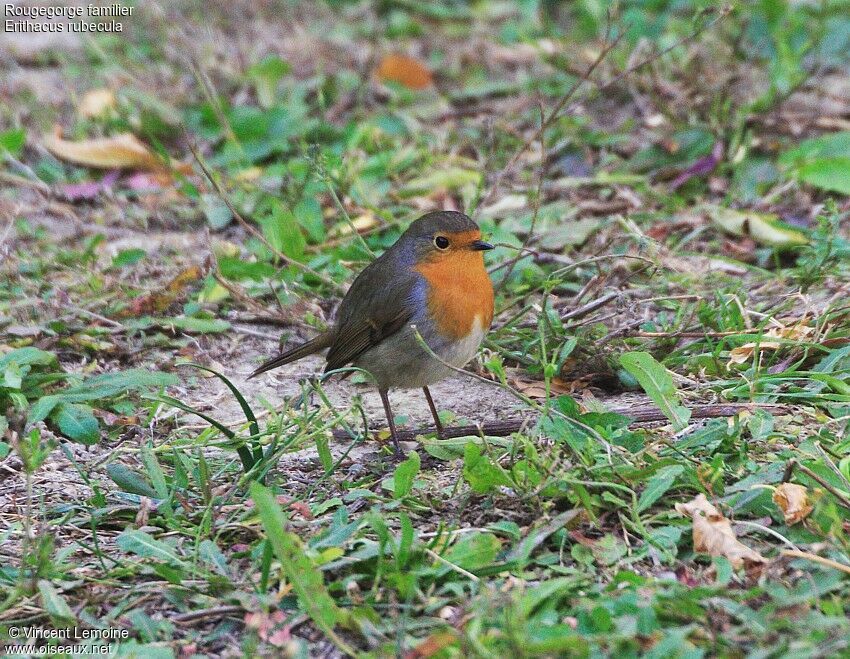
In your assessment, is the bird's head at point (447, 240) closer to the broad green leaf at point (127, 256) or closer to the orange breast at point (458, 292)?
the orange breast at point (458, 292)

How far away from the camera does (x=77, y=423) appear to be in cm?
415

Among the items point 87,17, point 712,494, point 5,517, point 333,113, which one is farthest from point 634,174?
point 87,17

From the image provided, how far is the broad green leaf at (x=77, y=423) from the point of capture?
412 cm

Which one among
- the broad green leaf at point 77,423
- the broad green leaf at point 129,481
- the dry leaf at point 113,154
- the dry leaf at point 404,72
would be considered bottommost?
the broad green leaf at point 129,481

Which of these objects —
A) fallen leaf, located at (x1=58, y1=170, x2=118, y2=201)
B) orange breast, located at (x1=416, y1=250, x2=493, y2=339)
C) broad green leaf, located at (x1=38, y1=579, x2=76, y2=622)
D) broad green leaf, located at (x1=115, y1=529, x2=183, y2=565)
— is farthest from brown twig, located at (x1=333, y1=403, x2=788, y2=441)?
fallen leaf, located at (x1=58, y1=170, x2=118, y2=201)

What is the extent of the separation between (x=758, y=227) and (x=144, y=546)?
3.57m

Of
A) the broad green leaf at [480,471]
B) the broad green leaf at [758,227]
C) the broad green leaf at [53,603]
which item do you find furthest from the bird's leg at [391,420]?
the broad green leaf at [758,227]

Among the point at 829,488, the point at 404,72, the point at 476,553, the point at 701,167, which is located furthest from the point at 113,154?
the point at 829,488

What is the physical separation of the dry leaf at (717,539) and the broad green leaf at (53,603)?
1.77 metres

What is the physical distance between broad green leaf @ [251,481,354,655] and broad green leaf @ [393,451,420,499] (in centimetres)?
50

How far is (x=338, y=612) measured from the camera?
2.88m

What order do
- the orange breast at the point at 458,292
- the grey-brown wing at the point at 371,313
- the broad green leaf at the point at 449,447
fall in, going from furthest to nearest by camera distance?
1. the grey-brown wing at the point at 371,313
2. the orange breast at the point at 458,292
3. the broad green leaf at the point at 449,447

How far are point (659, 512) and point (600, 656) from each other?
726 millimetres

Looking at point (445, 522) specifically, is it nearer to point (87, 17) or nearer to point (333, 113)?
point (333, 113)
